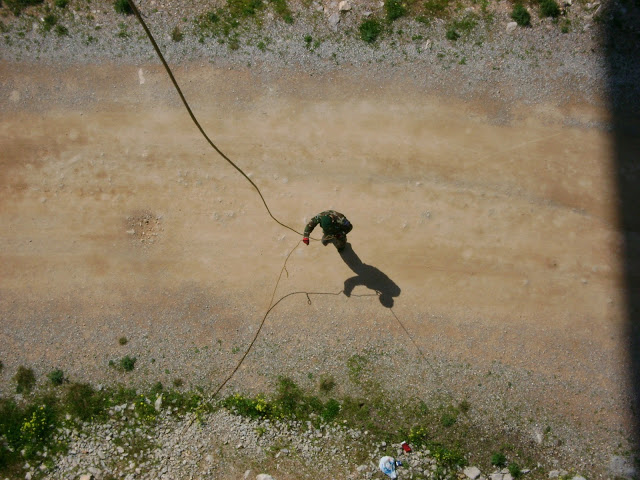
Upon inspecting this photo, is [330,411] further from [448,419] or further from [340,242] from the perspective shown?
[340,242]

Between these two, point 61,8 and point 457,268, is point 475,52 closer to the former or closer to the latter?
point 457,268

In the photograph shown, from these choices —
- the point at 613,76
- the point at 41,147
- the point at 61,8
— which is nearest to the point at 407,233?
the point at 613,76

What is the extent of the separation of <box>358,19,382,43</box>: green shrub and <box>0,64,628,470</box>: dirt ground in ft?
3.20

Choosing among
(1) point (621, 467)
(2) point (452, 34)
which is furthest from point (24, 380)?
(1) point (621, 467)

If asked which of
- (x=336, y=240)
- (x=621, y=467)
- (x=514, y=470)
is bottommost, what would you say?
(x=621, y=467)

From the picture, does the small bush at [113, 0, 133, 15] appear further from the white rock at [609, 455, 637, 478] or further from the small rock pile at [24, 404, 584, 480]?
the white rock at [609, 455, 637, 478]

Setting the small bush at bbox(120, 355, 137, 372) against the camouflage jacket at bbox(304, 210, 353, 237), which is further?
the small bush at bbox(120, 355, 137, 372)

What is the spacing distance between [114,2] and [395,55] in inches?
281

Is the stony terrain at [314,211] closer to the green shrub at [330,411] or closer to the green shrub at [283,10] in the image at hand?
the green shrub at [283,10]

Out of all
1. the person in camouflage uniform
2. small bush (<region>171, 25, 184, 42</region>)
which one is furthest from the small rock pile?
small bush (<region>171, 25, 184, 42</region>)

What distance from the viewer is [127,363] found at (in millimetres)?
11656

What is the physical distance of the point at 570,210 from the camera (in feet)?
39.6

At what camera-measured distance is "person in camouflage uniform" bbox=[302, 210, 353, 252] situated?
34.8 feet

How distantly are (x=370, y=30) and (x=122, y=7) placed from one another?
617cm
